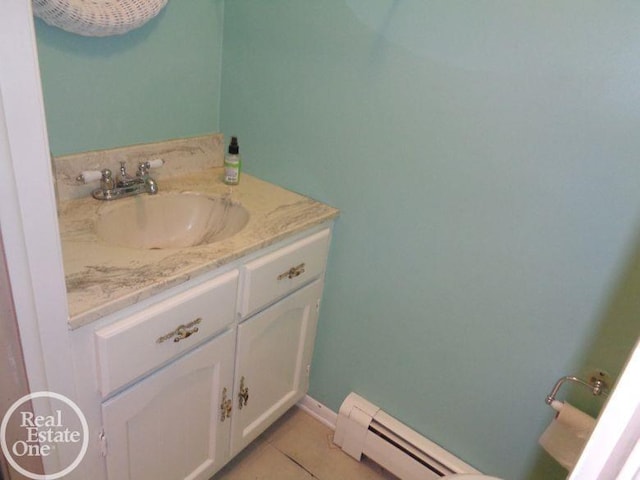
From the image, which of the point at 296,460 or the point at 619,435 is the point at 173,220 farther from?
the point at 619,435

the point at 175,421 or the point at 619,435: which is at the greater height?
the point at 619,435

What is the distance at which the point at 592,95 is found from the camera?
1020 millimetres

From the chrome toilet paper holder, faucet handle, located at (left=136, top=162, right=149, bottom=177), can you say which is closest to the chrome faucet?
faucet handle, located at (left=136, top=162, right=149, bottom=177)

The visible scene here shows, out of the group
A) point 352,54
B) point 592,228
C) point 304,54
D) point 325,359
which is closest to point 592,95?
point 592,228

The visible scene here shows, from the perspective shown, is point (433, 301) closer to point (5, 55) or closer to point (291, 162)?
point (291, 162)

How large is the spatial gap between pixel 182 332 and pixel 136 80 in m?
0.78

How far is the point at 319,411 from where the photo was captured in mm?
1787

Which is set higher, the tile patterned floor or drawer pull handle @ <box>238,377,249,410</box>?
drawer pull handle @ <box>238,377,249,410</box>

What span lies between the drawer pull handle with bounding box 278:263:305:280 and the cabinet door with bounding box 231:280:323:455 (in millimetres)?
82

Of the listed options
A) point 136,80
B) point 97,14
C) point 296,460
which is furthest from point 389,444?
point 97,14

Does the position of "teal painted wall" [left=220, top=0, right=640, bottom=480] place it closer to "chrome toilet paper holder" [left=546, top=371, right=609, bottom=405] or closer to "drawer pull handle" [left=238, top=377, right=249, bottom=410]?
"chrome toilet paper holder" [left=546, top=371, right=609, bottom=405]

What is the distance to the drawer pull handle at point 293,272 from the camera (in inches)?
53.0

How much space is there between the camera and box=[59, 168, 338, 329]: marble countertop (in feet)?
2.96

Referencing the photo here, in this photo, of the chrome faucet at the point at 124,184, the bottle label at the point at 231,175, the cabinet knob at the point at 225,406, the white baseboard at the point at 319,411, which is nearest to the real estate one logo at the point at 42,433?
the cabinet knob at the point at 225,406
